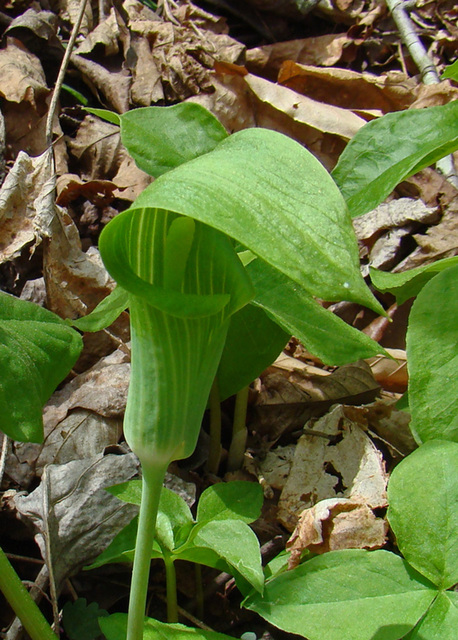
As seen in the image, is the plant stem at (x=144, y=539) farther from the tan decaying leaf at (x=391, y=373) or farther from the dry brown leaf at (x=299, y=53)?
the dry brown leaf at (x=299, y=53)

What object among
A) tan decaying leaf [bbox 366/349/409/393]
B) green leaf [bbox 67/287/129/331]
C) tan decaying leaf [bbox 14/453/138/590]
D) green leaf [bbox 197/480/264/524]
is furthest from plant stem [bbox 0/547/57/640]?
tan decaying leaf [bbox 366/349/409/393]

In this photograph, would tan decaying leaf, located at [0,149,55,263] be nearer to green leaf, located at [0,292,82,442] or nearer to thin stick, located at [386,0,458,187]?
green leaf, located at [0,292,82,442]

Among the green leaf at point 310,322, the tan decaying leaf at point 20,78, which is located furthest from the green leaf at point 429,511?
the tan decaying leaf at point 20,78

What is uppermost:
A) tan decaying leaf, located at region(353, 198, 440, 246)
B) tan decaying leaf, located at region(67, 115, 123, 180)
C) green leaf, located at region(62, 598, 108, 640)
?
tan decaying leaf, located at region(67, 115, 123, 180)

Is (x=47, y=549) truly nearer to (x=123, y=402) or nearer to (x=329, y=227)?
(x=123, y=402)

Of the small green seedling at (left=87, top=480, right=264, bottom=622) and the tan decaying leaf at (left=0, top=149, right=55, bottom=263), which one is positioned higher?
the tan decaying leaf at (left=0, top=149, right=55, bottom=263)

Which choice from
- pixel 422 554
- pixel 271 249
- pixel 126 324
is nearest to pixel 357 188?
pixel 422 554
